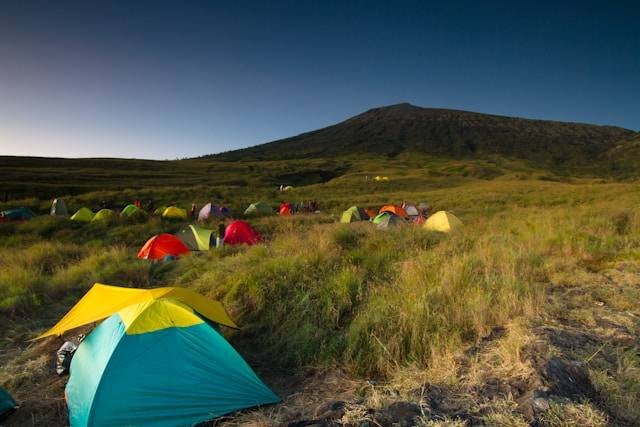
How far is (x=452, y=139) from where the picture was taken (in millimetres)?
122625

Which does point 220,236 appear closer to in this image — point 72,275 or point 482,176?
point 72,275

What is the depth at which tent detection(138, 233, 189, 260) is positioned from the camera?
12.2 meters

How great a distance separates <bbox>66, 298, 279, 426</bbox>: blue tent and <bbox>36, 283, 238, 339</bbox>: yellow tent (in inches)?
15.1

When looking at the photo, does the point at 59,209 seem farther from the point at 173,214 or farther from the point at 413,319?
the point at 413,319

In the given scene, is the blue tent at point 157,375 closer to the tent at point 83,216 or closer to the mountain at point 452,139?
the tent at point 83,216

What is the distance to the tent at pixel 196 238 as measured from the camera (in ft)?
49.0

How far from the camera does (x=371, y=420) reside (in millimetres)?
2492

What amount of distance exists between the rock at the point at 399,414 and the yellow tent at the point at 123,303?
303 cm

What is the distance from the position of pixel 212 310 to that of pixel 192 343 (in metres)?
0.93

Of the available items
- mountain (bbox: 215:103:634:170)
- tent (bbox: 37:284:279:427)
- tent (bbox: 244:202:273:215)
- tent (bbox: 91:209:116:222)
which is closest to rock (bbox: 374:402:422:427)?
tent (bbox: 37:284:279:427)

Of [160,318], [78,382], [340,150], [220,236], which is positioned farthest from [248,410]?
[340,150]

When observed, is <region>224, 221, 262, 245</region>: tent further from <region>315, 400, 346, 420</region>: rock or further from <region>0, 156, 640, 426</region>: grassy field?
<region>315, 400, 346, 420</region>: rock

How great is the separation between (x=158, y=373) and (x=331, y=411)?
212 centimetres

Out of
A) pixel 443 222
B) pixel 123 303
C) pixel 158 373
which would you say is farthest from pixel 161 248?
pixel 443 222
